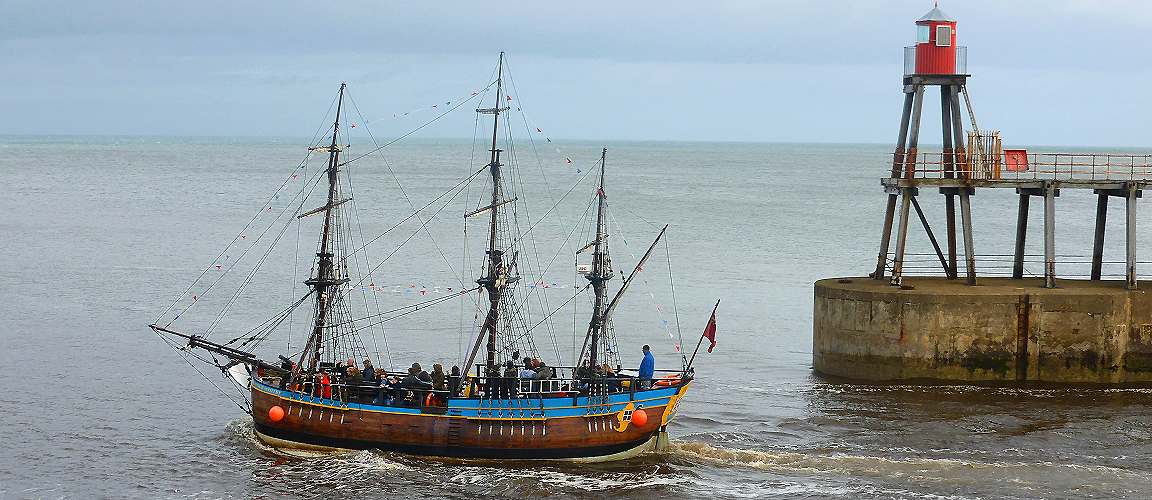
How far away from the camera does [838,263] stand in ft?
257

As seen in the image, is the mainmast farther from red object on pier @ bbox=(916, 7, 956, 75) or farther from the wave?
red object on pier @ bbox=(916, 7, 956, 75)

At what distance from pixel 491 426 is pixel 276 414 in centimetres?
523

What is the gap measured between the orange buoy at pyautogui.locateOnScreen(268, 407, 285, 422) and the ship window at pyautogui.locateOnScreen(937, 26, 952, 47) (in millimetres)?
21220

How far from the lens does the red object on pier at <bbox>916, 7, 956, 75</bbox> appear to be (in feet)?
143

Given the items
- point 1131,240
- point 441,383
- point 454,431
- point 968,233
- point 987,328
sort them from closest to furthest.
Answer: point 454,431 → point 441,383 → point 987,328 → point 1131,240 → point 968,233

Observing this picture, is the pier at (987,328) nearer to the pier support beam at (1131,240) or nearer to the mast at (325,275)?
the pier support beam at (1131,240)

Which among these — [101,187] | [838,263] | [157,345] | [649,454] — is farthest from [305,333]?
[101,187]

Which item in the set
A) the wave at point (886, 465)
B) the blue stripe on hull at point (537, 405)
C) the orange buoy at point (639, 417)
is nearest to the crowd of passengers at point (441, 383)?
the blue stripe on hull at point (537, 405)

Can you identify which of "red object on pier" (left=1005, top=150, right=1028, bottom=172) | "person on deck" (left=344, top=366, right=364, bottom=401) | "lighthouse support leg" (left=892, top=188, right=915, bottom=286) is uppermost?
"red object on pier" (left=1005, top=150, right=1028, bottom=172)

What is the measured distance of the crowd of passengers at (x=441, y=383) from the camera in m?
36.2

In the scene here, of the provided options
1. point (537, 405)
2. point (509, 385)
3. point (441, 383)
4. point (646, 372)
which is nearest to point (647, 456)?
point (646, 372)

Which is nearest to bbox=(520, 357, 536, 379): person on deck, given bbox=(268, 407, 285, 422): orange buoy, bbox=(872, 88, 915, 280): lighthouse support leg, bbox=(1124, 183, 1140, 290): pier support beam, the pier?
bbox=(268, 407, 285, 422): orange buoy

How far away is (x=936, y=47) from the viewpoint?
43812mm

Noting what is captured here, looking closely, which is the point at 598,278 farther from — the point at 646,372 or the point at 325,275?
the point at 325,275
